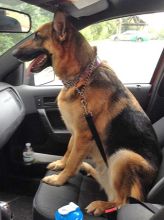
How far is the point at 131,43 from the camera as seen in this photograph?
3.31 meters

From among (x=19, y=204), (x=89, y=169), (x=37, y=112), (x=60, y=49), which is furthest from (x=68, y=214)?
(x=37, y=112)

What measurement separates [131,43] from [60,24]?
1163mm

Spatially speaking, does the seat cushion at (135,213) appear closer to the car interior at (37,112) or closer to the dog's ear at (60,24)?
the car interior at (37,112)

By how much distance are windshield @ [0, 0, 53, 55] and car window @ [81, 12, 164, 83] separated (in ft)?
1.12

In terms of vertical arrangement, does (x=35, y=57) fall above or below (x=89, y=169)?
above

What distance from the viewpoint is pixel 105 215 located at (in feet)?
6.42

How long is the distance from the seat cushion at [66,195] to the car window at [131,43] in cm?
121

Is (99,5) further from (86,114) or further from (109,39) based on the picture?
(86,114)

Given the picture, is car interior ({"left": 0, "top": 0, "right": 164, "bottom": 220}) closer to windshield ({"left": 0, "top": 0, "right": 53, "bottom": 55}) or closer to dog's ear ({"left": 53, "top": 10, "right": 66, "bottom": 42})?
windshield ({"left": 0, "top": 0, "right": 53, "bottom": 55})

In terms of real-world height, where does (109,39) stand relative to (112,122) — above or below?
above

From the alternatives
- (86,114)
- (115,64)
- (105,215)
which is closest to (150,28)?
(115,64)

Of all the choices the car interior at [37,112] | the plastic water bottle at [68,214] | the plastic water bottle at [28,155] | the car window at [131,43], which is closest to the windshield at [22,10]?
the car interior at [37,112]

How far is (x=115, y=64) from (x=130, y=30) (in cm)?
40

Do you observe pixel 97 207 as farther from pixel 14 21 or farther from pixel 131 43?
pixel 131 43
